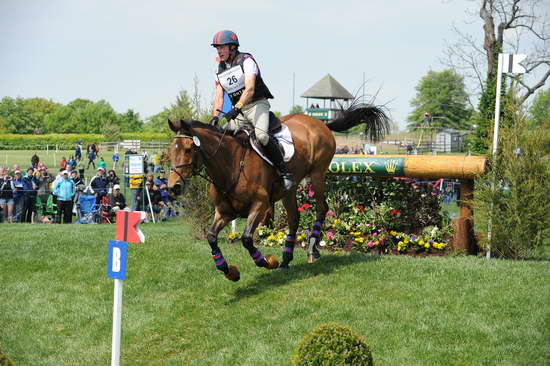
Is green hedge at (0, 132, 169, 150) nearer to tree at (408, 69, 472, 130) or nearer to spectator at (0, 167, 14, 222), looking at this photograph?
tree at (408, 69, 472, 130)

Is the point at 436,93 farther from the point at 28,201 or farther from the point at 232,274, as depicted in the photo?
the point at 232,274

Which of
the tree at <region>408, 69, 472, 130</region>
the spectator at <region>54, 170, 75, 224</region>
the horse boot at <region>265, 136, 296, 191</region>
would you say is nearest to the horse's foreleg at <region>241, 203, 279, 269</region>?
the horse boot at <region>265, 136, 296, 191</region>

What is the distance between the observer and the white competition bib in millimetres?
8045

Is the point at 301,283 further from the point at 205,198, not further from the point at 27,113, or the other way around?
the point at 27,113

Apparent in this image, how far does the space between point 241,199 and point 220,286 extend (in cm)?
122

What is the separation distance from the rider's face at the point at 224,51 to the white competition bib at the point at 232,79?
0.56 ft

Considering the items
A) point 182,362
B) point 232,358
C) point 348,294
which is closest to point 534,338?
point 348,294

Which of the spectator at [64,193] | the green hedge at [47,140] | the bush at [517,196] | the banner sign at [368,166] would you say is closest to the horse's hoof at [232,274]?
the banner sign at [368,166]

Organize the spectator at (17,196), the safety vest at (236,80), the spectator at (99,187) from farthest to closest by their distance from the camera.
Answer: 1. the spectator at (99,187)
2. the spectator at (17,196)
3. the safety vest at (236,80)

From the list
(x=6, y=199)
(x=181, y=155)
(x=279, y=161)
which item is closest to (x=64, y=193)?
(x=6, y=199)

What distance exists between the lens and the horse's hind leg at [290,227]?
8805 mm

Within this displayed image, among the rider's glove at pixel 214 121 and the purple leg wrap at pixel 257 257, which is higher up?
the rider's glove at pixel 214 121

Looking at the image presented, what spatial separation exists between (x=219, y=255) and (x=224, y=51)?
2608 millimetres

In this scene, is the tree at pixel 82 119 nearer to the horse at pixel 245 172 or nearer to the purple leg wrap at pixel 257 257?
the horse at pixel 245 172
